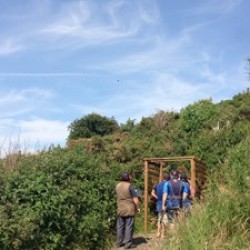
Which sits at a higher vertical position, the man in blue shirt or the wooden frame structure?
the wooden frame structure

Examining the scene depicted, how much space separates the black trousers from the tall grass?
337 centimetres

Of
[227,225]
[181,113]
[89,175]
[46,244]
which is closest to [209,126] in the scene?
[181,113]

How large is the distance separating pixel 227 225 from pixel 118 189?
475 centimetres

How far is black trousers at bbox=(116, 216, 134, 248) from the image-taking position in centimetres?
1345

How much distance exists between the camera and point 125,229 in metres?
13.6

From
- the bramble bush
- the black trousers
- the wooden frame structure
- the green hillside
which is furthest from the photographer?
the wooden frame structure

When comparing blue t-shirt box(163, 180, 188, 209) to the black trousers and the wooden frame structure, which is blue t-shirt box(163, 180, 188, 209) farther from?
the wooden frame structure

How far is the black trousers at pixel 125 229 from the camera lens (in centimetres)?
1345

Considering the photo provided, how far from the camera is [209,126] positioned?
2631 cm

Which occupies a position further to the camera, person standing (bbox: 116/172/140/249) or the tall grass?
person standing (bbox: 116/172/140/249)

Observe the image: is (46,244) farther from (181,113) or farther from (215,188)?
(181,113)

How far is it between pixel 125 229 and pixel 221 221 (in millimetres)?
4582

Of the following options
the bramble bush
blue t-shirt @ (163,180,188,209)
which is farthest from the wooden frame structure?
blue t-shirt @ (163,180,188,209)

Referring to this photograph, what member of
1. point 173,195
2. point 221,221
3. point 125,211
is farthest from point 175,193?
point 221,221
